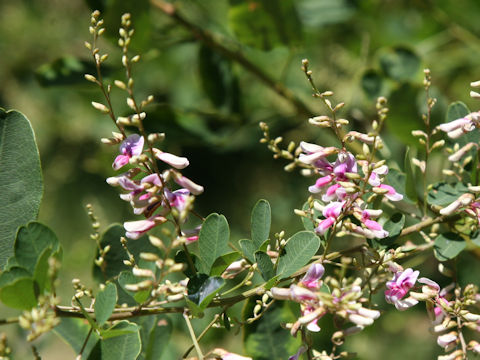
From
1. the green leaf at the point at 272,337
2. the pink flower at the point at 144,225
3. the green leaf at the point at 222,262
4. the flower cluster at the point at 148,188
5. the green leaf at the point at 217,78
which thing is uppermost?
the flower cluster at the point at 148,188

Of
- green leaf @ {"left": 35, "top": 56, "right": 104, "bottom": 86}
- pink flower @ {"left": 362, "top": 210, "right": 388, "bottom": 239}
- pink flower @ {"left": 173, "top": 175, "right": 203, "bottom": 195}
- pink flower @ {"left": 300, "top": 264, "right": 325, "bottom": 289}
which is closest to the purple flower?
pink flower @ {"left": 362, "top": 210, "right": 388, "bottom": 239}

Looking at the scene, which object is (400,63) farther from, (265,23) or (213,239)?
(213,239)

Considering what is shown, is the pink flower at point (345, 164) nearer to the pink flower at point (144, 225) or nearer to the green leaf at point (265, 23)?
the pink flower at point (144, 225)

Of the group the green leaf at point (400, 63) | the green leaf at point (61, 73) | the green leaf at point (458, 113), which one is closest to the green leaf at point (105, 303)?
the green leaf at point (458, 113)

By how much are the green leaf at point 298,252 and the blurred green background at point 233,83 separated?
540mm

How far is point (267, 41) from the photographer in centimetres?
151

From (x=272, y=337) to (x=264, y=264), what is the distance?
31 cm

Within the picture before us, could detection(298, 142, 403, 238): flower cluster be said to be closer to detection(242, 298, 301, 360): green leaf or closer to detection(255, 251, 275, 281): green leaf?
detection(255, 251, 275, 281): green leaf

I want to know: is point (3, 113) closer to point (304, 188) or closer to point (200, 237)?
point (200, 237)

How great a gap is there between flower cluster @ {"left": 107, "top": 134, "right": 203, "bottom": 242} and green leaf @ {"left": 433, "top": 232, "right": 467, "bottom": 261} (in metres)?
0.44

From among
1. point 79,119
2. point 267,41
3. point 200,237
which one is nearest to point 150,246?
point 200,237

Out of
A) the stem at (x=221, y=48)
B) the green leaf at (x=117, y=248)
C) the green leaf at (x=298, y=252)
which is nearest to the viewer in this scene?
the green leaf at (x=298, y=252)

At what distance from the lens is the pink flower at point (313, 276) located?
79cm

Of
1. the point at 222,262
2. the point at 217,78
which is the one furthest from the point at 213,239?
the point at 217,78
